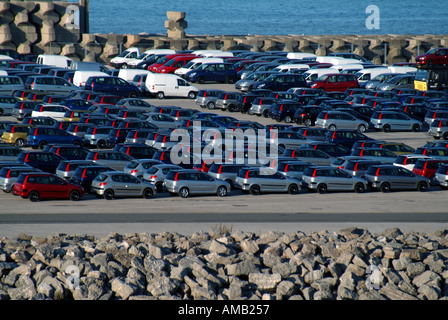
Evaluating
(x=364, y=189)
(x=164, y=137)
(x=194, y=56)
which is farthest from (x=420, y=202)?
(x=194, y=56)

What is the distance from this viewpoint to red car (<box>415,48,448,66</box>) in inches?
2322

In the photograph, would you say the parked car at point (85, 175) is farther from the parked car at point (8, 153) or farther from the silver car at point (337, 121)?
the silver car at point (337, 121)

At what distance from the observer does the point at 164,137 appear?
39281 millimetres

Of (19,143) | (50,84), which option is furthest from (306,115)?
(19,143)

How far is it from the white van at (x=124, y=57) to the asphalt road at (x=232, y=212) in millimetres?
36326

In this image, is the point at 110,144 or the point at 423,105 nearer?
the point at 110,144

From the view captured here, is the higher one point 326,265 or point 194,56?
point 194,56

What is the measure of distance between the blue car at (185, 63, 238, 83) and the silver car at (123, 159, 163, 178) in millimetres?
25767

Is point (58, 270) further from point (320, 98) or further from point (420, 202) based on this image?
point (320, 98)

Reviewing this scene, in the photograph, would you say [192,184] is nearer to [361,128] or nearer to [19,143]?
[19,143]

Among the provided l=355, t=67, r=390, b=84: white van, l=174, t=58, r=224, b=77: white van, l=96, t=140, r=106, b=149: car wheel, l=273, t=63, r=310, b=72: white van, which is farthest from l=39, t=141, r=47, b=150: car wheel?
l=355, t=67, r=390, b=84: white van

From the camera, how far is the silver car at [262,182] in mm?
33031

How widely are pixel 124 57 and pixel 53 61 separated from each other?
752 centimetres
